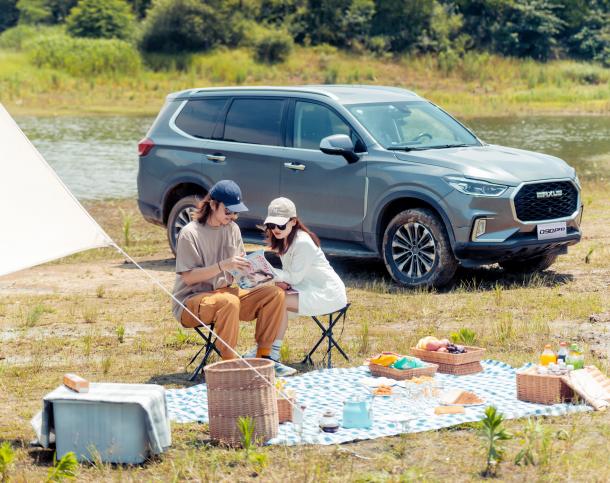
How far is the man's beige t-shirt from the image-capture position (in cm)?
851

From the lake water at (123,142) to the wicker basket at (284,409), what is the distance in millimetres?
14502

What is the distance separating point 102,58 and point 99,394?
2053 inches

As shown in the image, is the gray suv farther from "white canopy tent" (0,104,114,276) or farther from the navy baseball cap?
"white canopy tent" (0,104,114,276)

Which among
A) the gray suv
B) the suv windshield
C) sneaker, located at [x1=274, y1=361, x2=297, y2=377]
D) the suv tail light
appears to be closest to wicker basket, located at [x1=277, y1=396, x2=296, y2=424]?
sneaker, located at [x1=274, y1=361, x2=297, y2=377]

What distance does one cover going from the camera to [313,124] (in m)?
12.6

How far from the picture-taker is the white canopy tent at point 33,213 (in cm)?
729

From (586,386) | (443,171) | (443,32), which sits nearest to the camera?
(586,386)

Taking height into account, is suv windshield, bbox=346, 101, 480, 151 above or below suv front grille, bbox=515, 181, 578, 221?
above

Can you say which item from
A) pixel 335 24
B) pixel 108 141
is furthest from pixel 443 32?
pixel 108 141

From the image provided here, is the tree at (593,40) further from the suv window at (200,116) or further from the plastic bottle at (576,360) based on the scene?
the plastic bottle at (576,360)

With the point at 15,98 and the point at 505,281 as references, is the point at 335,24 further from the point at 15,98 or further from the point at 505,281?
the point at 505,281

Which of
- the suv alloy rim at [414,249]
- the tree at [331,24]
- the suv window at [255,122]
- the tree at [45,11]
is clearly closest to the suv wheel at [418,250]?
the suv alloy rim at [414,249]

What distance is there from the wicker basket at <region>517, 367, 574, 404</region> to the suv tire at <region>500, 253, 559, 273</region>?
15.7 ft

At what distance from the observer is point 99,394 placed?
22.3ft
